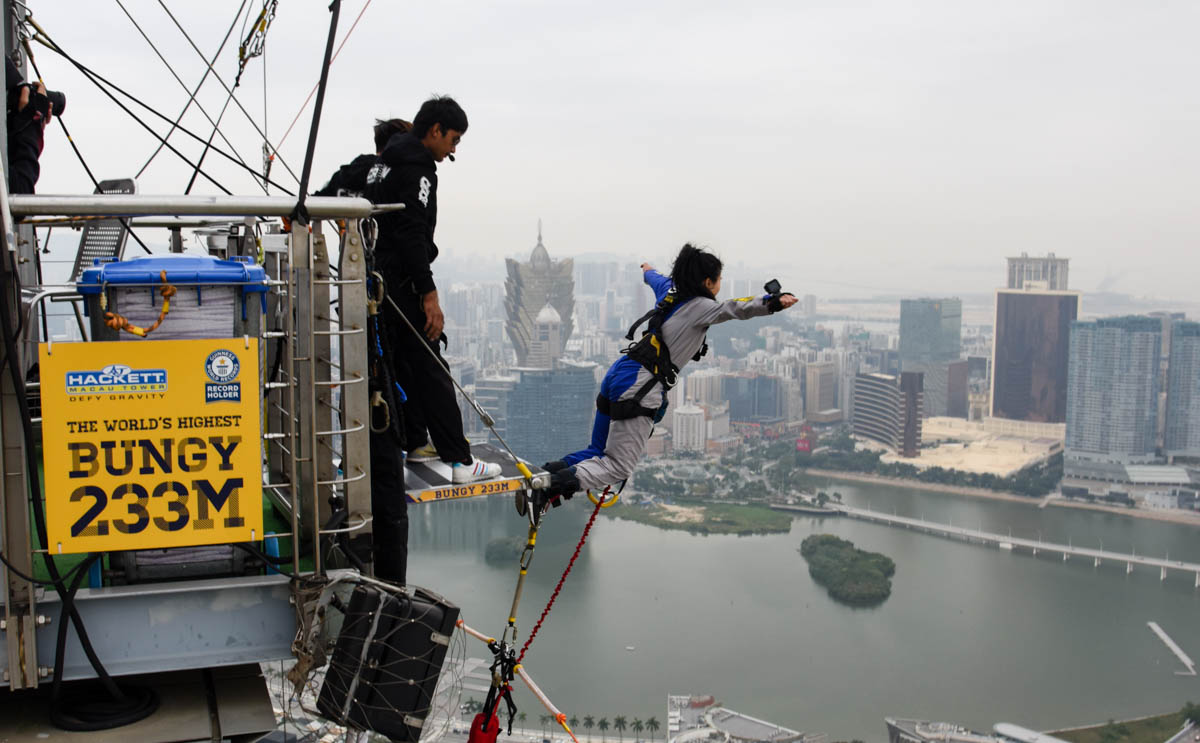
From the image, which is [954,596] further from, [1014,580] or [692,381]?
[692,381]

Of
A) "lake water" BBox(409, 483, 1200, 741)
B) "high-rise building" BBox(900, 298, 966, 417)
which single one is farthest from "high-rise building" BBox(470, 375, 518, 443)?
"high-rise building" BBox(900, 298, 966, 417)

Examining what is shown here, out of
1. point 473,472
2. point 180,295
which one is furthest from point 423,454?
point 180,295

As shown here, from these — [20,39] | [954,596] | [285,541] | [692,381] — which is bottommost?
[954,596]

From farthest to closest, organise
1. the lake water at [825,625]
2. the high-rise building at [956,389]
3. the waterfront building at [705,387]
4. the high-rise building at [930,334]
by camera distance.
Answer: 1. the high-rise building at [930,334]
2. the high-rise building at [956,389]
3. the waterfront building at [705,387]
4. the lake water at [825,625]

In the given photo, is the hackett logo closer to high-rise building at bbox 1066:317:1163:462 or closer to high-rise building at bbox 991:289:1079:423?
high-rise building at bbox 1066:317:1163:462

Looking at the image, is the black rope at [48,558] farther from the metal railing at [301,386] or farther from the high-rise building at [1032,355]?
the high-rise building at [1032,355]

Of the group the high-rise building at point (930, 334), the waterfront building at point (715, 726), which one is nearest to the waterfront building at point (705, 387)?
the high-rise building at point (930, 334)

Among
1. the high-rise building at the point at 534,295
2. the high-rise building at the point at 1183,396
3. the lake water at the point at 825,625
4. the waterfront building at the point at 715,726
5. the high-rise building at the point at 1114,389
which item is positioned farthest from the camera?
the high-rise building at the point at 534,295

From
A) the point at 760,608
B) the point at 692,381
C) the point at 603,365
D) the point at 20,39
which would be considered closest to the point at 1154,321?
the point at 692,381
